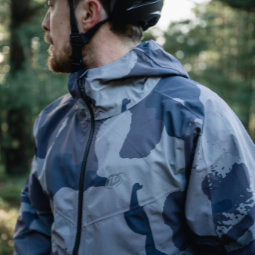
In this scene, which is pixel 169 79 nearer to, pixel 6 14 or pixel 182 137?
pixel 182 137

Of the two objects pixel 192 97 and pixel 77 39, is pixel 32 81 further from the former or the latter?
pixel 192 97

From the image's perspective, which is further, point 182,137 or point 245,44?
point 245,44

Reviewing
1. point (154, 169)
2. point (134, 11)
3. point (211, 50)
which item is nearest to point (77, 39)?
point (134, 11)

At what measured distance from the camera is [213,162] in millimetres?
1430

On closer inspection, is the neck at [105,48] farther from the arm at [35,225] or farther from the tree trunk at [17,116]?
the tree trunk at [17,116]

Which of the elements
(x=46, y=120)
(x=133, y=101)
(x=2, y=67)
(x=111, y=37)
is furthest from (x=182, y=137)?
(x=2, y=67)

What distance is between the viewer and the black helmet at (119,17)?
6.23 ft

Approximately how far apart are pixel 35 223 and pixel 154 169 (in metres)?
1.03

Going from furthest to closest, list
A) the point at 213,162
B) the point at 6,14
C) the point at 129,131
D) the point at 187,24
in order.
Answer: the point at 6,14 → the point at 187,24 → the point at 129,131 → the point at 213,162

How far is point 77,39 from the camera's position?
194 cm

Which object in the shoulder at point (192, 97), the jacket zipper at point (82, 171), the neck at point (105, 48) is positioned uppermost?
the neck at point (105, 48)

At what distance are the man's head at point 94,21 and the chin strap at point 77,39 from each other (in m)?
0.02

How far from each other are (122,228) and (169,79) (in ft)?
2.65

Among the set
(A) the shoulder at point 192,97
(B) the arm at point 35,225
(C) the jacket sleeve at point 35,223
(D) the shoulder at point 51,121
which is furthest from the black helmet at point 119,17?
(B) the arm at point 35,225
